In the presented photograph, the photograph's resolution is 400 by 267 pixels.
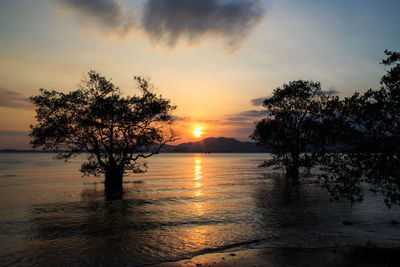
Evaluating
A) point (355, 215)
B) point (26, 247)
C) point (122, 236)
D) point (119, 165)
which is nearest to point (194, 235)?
point (122, 236)

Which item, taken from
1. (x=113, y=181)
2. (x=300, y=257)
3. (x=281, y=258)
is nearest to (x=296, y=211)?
(x=300, y=257)

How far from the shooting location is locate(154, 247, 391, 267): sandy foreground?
1243 cm

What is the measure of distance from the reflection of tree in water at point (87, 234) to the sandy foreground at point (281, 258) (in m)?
3.60

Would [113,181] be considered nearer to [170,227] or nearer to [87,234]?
[87,234]

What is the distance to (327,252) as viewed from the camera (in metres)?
14.1

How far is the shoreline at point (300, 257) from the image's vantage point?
12.3m

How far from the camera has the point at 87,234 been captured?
1905 cm

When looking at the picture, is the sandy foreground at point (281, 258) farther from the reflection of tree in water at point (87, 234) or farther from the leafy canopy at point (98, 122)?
the leafy canopy at point (98, 122)

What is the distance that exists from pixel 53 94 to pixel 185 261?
31.1 m

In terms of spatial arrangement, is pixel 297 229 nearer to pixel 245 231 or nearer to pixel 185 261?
pixel 245 231

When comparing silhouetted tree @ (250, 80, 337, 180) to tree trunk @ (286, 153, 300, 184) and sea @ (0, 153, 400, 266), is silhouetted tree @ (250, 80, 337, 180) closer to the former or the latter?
tree trunk @ (286, 153, 300, 184)

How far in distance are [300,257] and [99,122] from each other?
30793 millimetres

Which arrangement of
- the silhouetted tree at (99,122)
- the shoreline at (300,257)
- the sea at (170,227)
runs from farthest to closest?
the silhouetted tree at (99,122)
the sea at (170,227)
the shoreline at (300,257)

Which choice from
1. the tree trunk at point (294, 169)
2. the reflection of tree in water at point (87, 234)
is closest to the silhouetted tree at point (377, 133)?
the reflection of tree in water at point (87, 234)
